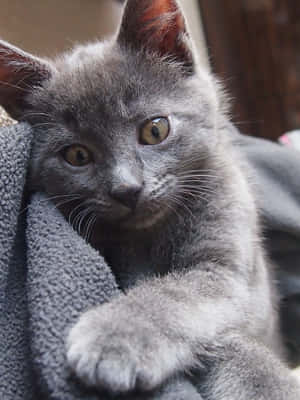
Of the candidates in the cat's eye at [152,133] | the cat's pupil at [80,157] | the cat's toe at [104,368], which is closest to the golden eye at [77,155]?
the cat's pupil at [80,157]

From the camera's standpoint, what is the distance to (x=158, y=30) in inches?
34.5

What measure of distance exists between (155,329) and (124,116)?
37cm

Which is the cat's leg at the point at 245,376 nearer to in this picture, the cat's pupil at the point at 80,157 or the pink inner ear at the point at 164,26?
the cat's pupil at the point at 80,157

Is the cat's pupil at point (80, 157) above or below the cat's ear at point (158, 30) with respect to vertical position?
below

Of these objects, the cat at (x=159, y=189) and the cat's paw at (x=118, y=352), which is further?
the cat at (x=159, y=189)

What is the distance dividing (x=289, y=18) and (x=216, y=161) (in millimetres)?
1372

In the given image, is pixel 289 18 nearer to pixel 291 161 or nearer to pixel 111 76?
pixel 291 161

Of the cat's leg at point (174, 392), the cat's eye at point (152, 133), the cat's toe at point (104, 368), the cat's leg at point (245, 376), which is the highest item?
the cat's eye at point (152, 133)

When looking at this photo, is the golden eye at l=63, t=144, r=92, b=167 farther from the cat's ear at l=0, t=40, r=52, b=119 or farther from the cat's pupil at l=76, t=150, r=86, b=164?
the cat's ear at l=0, t=40, r=52, b=119

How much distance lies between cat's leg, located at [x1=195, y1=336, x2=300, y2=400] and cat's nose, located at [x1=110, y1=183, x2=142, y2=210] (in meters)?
0.27

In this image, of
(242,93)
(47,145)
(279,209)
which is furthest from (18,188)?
(242,93)

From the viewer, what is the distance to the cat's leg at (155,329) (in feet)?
1.82

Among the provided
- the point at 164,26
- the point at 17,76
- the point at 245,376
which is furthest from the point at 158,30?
the point at 245,376

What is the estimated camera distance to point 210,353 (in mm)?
699
